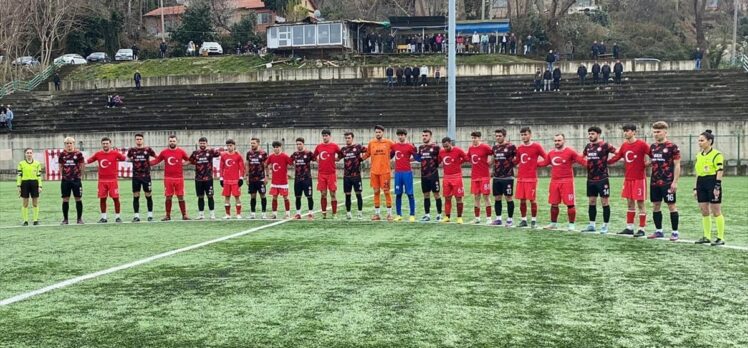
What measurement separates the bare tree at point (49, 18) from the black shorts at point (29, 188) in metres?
47.5

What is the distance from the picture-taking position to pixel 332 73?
1913 inches

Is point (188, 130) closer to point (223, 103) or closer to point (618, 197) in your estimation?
point (223, 103)

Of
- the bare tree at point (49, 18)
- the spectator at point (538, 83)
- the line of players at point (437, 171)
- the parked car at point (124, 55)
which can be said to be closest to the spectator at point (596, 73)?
the spectator at point (538, 83)

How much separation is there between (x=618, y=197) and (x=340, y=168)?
16449 millimetres

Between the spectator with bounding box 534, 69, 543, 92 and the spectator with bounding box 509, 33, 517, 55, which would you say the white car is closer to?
the spectator with bounding box 509, 33, 517, 55

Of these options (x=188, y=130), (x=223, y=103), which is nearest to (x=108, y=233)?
(x=188, y=130)

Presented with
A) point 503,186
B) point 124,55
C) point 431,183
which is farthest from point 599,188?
point 124,55

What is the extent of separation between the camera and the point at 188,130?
130 ft

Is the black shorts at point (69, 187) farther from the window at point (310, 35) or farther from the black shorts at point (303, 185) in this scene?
the window at point (310, 35)

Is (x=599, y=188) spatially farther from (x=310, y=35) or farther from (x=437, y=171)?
(x=310, y=35)

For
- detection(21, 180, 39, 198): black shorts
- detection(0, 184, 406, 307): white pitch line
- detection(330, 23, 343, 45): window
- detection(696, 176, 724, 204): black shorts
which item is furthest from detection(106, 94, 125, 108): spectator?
detection(696, 176, 724, 204): black shorts

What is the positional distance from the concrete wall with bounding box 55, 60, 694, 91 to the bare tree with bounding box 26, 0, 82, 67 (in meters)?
11.5

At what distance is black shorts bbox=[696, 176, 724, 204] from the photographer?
12.2 meters

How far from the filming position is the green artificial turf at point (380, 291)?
669 centimetres
